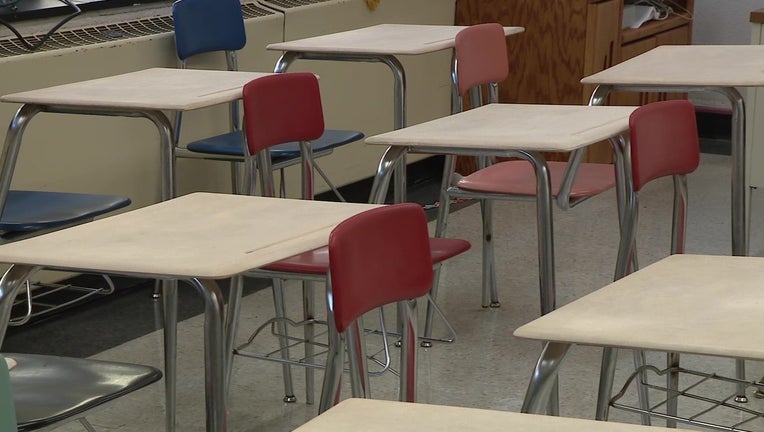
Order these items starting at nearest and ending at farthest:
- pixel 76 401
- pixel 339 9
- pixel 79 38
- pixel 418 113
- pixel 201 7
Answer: pixel 76 401
pixel 79 38
pixel 201 7
pixel 339 9
pixel 418 113

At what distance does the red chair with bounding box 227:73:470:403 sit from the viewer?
9.90 feet

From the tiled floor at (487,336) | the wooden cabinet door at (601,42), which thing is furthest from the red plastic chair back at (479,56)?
the wooden cabinet door at (601,42)

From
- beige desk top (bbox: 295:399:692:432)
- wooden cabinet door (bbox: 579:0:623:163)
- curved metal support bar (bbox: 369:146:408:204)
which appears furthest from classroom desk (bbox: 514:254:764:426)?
wooden cabinet door (bbox: 579:0:623:163)

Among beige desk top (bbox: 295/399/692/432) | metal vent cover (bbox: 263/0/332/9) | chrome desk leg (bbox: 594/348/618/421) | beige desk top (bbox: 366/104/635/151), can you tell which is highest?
metal vent cover (bbox: 263/0/332/9)

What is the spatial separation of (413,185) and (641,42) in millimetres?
1312

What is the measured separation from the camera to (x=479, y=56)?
390 centimetres

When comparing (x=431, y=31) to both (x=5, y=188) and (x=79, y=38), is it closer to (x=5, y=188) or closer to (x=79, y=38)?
(x=79, y=38)

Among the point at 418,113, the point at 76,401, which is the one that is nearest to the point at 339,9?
the point at 418,113

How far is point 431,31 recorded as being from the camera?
4.53m

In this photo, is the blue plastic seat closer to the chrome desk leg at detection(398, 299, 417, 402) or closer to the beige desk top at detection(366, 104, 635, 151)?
the beige desk top at detection(366, 104, 635, 151)

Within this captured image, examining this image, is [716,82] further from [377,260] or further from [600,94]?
[377,260]

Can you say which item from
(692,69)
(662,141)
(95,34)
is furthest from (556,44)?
(662,141)

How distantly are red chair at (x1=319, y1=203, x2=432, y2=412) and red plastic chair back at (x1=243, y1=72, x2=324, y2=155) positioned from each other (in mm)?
1102

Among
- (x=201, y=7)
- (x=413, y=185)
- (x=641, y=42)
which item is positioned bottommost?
(x=413, y=185)
